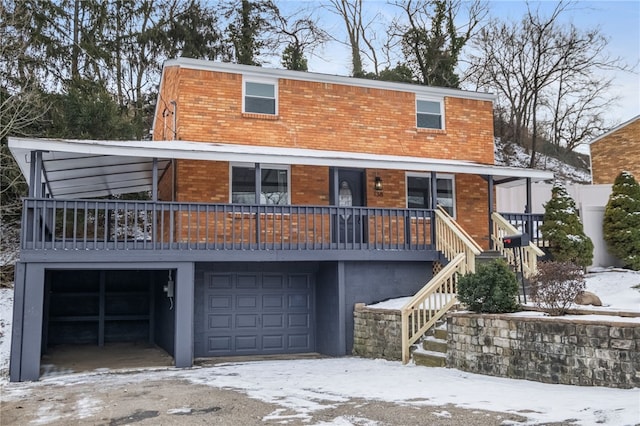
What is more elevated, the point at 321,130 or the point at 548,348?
the point at 321,130

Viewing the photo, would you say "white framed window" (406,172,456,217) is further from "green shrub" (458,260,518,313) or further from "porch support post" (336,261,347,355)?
"green shrub" (458,260,518,313)

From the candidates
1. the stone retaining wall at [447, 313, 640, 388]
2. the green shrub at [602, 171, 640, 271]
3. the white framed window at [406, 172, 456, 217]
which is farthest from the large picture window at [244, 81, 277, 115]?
the green shrub at [602, 171, 640, 271]

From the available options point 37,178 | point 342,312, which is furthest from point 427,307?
point 37,178

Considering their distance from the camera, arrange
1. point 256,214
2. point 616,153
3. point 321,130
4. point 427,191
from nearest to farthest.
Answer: point 256,214
point 321,130
point 427,191
point 616,153

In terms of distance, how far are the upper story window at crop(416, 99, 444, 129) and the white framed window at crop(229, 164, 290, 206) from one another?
15.0 feet

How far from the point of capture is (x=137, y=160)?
13711 millimetres

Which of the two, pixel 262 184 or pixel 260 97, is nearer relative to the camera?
pixel 262 184

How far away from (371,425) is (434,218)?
8.45 m

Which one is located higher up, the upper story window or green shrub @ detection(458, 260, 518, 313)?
the upper story window

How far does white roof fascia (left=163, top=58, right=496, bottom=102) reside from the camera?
1511 cm

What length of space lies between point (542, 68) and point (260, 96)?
22.1 metres

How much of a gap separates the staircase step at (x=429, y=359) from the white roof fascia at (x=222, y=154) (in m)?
4.68

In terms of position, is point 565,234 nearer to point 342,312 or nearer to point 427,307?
point 427,307

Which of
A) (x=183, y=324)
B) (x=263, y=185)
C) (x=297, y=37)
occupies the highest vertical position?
(x=297, y=37)
